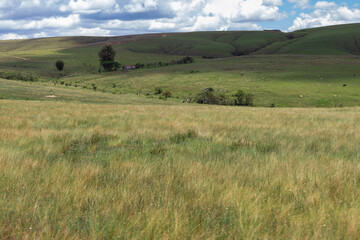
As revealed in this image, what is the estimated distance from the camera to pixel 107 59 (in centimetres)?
12306

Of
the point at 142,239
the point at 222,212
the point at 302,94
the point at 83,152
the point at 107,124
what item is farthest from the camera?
the point at 302,94

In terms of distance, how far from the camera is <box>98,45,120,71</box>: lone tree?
11812 centimetres

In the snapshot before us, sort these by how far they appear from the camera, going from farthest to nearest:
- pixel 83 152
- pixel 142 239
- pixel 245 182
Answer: pixel 83 152 → pixel 245 182 → pixel 142 239

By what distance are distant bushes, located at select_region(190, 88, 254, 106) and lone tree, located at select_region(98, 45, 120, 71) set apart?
6625 centimetres

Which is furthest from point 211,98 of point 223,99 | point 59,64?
point 59,64

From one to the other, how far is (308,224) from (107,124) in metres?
8.09

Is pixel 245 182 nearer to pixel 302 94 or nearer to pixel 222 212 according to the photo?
pixel 222 212

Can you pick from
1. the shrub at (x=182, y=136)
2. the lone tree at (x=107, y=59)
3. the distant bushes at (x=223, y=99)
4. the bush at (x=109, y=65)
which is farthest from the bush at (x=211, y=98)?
the lone tree at (x=107, y=59)

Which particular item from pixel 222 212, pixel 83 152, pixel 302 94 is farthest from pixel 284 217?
pixel 302 94

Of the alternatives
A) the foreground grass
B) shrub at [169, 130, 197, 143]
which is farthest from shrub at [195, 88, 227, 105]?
the foreground grass

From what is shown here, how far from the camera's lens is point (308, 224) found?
100 inches

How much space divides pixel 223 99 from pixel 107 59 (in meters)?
77.6

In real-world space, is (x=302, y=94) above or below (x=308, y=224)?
below

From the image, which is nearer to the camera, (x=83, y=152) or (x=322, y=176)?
(x=322, y=176)
